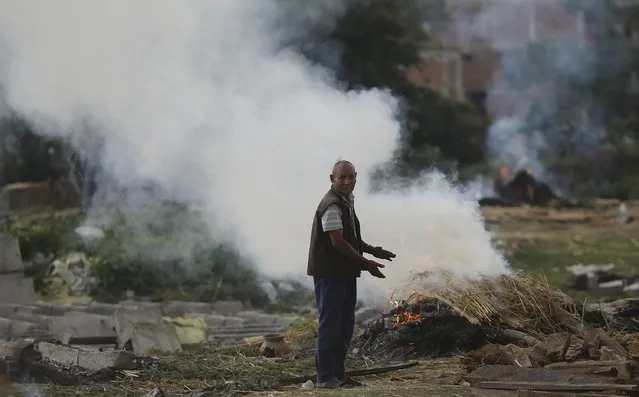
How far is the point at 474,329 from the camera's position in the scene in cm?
997

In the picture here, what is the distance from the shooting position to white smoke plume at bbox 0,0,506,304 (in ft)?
45.9

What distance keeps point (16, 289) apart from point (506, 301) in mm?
6507

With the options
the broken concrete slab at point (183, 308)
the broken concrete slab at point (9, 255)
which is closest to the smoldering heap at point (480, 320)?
the broken concrete slab at point (183, 308)

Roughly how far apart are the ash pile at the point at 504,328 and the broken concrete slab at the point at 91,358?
2.42 meters

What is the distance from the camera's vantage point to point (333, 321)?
27.4 ft

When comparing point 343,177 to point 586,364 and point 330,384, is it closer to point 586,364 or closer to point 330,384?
point 330,384

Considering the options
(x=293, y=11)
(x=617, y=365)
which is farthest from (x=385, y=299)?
(x=293, y=11)

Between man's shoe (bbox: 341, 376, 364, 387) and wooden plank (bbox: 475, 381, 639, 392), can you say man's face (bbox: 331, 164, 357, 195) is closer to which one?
man's shoe (bbox: 341, 376, 364, 387)

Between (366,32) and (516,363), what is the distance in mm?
12222

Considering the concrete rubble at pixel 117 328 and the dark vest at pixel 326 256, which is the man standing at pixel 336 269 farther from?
the concrete rubble at pixel 117 328

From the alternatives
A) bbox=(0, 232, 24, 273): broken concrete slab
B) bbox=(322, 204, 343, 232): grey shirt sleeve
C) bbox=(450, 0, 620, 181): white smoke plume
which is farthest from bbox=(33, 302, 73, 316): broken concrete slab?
bbox=(450, 0, 620, 181): white smoke plume

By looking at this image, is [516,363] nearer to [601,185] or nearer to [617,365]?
[617,365]

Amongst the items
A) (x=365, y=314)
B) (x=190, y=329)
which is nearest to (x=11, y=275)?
(x=190, y=329)

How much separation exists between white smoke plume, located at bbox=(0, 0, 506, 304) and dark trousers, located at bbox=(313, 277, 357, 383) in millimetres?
4591
